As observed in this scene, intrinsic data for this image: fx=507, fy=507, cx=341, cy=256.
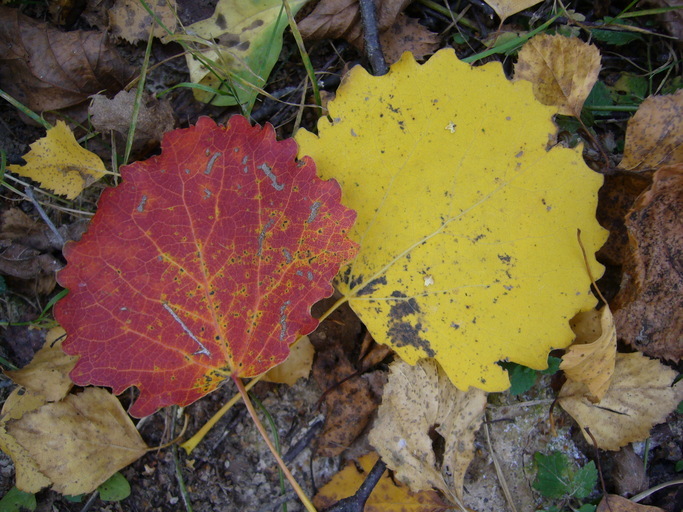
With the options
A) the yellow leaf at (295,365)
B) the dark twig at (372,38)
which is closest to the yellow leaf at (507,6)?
the dark twig at (372,38)

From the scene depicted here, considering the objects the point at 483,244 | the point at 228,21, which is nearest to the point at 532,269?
the point at 483,244

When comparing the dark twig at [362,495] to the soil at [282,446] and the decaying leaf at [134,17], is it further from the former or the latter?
the decaying leaf at [134,17]

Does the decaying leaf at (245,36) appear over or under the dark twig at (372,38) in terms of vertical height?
over

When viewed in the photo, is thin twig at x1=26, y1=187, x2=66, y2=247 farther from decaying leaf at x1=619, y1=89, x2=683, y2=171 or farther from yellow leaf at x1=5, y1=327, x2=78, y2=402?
decaying leaf at x1=619, y1=89, x2=683, y2=171

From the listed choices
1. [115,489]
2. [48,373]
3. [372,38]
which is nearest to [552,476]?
[115,489]

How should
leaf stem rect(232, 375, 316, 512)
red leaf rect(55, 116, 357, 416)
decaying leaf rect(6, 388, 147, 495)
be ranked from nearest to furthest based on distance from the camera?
1. red leaf rect(55, 116, 357, 416)
2. leaf stem rect(232, 375, 316, 512)
3. decaying leaf rect(6, 388, 147, 495)

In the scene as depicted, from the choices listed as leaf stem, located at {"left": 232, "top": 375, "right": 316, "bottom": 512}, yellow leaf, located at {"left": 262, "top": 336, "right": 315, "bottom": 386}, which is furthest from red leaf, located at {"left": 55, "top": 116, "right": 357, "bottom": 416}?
yellow leaf, located at {"left": 262, "top": 336, "right": 315, "bottom": 386}

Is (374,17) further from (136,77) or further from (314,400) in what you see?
(314,400)
